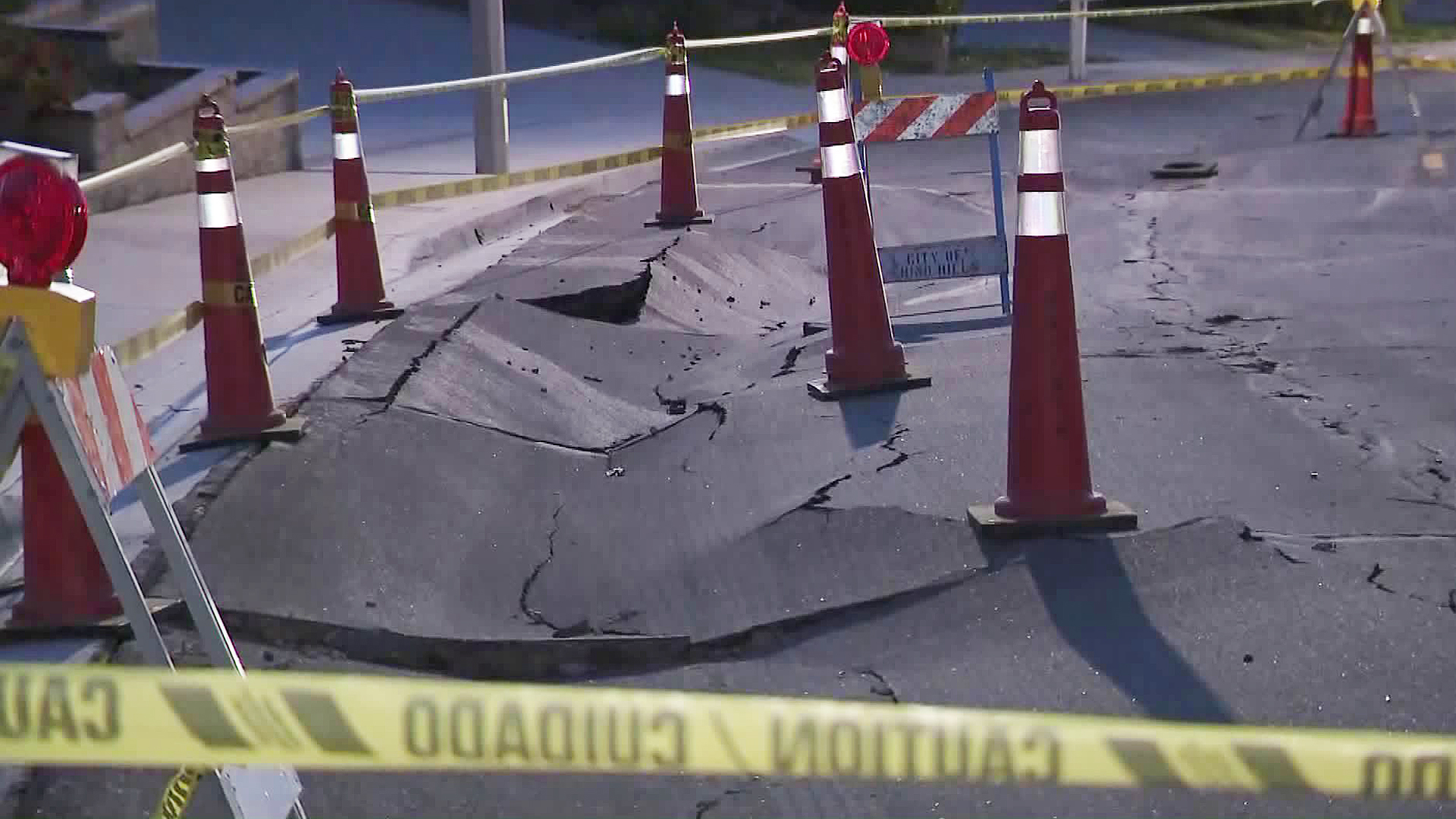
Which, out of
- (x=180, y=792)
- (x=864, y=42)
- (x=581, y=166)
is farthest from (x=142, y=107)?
(x=180, y=792)

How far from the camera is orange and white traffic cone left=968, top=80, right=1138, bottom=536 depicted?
4754 millimetres

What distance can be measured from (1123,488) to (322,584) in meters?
2.22

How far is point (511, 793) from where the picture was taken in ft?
12.3

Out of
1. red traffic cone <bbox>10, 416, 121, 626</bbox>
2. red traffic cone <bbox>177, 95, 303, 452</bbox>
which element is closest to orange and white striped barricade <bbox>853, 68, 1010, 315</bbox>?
red traffic cone <bbox>177, 95, 303, 452</bbox>

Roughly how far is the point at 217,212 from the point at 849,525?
2.33 m

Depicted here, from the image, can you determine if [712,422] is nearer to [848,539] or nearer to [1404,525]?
[848,539]

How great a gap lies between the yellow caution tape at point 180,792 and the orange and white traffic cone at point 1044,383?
2.47 meters

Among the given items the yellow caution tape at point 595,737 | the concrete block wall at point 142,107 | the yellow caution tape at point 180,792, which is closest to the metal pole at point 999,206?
the yellow caution tape at point 180,792

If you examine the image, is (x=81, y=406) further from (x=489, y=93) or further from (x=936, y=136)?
(x=489, y=93)

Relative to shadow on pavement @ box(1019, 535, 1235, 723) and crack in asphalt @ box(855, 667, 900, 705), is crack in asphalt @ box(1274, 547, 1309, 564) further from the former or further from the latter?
crack in asphalt @ box(855, 667, 900, 705)

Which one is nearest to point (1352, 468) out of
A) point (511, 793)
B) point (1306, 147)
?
point (511, 793)

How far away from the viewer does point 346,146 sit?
7.99 metres

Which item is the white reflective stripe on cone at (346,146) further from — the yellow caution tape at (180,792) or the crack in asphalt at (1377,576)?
the yellow caution tape at (180,792)

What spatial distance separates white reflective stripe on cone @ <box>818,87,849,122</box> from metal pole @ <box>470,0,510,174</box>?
19.3 ft
